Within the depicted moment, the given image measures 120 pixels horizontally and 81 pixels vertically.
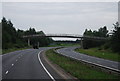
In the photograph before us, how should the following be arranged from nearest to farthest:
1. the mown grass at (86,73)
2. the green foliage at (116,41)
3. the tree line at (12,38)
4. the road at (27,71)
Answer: the mown grass at (86,73) → the road at (27,71) → the green foliage at (116,41) → the tree line at (12,38)

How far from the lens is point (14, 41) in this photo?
12731 cm

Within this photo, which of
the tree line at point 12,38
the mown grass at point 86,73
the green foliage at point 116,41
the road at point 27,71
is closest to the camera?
the mown grass at point 86,73

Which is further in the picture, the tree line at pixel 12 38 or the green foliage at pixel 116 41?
the tree line at pixel 12 38

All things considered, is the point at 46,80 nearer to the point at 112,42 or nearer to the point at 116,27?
the point at 112,42

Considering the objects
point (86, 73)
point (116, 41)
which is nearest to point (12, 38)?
point (116, 41)

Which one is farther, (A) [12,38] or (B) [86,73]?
(A) [12,38]

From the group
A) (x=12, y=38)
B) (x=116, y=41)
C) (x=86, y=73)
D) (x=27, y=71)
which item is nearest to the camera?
(x=86, y=73)

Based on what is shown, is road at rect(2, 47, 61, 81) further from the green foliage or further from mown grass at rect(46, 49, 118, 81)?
the green foliage

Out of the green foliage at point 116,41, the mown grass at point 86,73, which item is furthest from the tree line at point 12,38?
the mown grass at point 86,73

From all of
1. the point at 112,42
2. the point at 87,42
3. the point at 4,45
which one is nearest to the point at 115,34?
the point at 112,42

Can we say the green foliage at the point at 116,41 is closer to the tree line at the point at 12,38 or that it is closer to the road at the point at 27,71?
the tree line at the point at 12,38

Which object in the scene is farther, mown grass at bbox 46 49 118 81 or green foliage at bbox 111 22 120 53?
green foliage at bbox 111 22 120 53

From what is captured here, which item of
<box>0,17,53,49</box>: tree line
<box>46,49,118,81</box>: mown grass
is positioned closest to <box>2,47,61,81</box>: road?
<box>46,49,118,81</box>: mown grass

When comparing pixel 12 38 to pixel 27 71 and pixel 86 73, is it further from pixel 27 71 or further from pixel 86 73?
pixel 86 73
